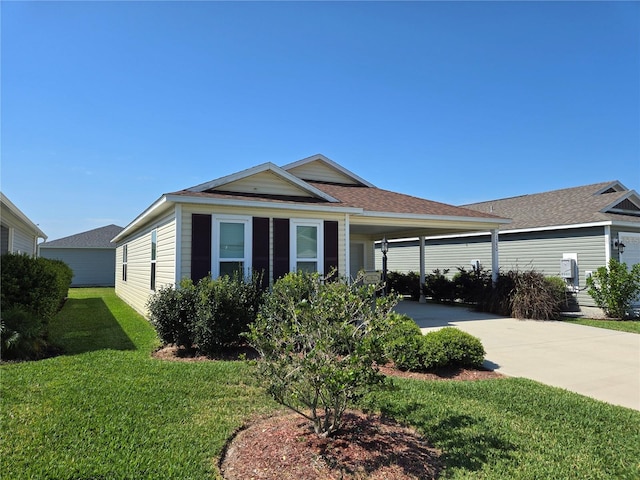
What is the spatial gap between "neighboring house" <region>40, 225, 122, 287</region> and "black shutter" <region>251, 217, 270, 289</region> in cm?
2304

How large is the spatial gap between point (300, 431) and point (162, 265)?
7290mm

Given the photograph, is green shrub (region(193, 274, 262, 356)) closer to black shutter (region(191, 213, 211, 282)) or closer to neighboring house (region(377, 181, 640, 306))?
black shutter (region(191, 213, 211, 282))

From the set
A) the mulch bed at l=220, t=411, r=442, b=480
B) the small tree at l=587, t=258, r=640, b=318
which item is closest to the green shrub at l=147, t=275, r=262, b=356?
the mulch bed at l=220, t=411, r=442, b=480

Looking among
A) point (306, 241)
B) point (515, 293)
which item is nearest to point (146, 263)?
point (306, 241)

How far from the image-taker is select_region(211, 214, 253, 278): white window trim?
8.55 m

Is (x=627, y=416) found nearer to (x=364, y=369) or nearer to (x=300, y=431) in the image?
(x=364, y=369)

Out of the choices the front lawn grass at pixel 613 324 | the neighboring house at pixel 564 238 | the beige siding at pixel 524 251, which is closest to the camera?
the front lawn grass at pixel 613 324

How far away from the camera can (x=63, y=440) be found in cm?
339

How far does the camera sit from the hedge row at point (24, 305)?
20.3ft

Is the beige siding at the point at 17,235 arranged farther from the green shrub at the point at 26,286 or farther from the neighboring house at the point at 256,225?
the neighboring house at the point at 256,225

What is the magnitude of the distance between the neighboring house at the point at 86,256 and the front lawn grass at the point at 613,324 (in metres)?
28.1

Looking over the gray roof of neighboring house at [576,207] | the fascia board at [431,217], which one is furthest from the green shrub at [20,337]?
the gray roof of neighboring house at [576,207]

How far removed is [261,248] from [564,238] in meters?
12.0

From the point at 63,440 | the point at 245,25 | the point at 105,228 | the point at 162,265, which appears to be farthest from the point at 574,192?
the point at 105,228
